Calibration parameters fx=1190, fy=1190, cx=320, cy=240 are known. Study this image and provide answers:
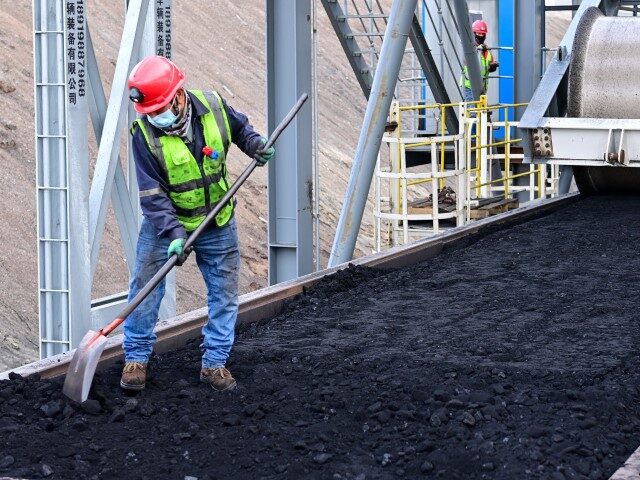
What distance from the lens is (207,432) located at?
5043mm

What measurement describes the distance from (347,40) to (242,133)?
8016 mm

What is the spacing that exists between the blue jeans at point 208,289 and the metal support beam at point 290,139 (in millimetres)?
3430

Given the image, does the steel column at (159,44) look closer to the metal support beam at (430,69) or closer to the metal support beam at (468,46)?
the metal support beam at (430,69)

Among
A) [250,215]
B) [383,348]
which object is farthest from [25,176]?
[383,348]

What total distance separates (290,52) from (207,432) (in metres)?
4.54

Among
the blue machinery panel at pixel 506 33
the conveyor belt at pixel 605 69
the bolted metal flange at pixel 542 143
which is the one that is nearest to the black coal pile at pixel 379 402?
the bolted metal flange at pixel 542 143

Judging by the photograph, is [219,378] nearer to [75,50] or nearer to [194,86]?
[75,50]

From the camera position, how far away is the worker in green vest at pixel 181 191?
17.5 feet

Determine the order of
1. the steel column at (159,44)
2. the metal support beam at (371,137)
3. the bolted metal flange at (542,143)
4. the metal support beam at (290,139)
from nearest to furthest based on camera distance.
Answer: the steel column at (159,44), the metal support beam at (290,139), the metal support beam at (371,137), the bolted metal flange at (542,143)

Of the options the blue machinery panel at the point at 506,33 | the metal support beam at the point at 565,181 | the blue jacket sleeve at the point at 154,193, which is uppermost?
the blue machinery panel at the point at 506,33

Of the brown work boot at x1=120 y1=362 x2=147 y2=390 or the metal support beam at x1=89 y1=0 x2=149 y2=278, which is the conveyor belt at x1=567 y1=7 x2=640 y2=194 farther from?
the brown work boot at x1=120 y1=362 x2=147 y2=390

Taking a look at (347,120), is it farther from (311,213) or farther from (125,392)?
(125,392)

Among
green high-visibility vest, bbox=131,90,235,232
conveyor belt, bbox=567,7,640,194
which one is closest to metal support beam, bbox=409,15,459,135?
conveyor belt, bbox=567,7,640,194

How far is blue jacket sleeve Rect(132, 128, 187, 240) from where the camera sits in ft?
17.5
